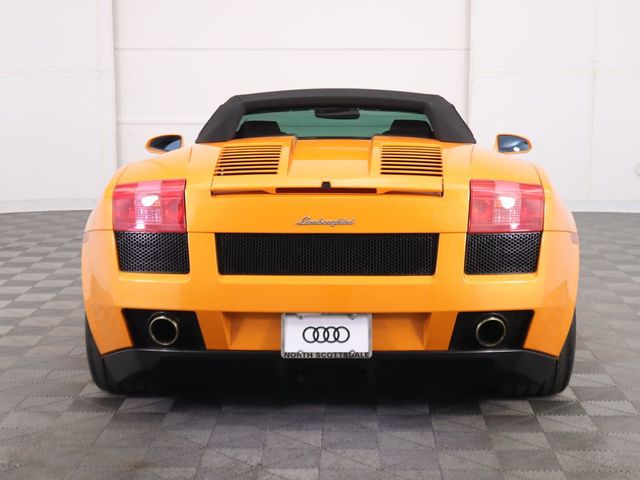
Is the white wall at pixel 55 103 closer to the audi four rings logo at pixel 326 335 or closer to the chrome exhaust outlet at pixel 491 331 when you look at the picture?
the audi four rings logo at pixel 326 335

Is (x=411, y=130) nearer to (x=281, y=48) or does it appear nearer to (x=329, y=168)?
(x=329, y=168)

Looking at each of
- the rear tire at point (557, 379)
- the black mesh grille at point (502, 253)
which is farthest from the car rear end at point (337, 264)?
the rear tire at point (557, 379)

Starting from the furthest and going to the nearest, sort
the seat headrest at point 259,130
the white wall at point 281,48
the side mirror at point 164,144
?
the white wall at point 281,48, the side mirror at point 164,144, the seat headrest at point 259,130

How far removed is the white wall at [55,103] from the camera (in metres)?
12.0

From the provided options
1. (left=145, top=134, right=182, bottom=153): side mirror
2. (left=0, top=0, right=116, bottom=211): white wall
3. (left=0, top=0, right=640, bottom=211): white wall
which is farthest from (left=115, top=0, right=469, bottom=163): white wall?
(left=145, top=134, right=182, bottom=153): side mirror

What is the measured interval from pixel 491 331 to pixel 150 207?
1193mm

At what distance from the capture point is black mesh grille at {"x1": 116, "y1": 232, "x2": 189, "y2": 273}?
3.30 metres

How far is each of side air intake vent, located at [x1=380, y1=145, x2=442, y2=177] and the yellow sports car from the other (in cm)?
1

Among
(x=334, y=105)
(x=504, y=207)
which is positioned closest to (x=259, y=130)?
(x=334, y=105)

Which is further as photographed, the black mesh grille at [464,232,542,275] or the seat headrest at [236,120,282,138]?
the seat headrest at [236,120,282,138]

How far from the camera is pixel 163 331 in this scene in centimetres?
342

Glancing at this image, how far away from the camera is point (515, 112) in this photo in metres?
12.1

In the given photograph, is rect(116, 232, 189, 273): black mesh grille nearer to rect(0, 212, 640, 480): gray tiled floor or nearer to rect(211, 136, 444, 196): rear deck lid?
rect(211, 136, 444, 196): rear deck lid

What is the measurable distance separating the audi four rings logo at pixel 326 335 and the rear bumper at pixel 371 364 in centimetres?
8
